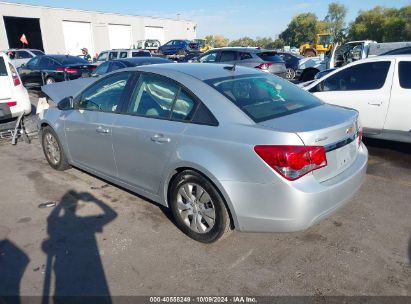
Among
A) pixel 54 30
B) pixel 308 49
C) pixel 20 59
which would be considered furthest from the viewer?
pixel 54 30

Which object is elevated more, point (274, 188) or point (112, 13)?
point (112, 13)

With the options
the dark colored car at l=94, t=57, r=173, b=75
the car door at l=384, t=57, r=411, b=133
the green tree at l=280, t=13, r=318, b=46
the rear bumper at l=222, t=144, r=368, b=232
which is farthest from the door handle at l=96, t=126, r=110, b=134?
the green tree at l=280, t=13, r=318, b=46

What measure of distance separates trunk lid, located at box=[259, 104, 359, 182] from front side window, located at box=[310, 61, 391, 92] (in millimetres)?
2824

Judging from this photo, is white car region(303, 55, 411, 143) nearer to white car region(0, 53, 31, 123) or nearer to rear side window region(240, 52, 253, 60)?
white car region(0, 53, 31, 123)

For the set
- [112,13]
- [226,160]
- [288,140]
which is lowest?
[226,160]

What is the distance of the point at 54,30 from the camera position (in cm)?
3800

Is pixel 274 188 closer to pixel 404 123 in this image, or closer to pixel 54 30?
pixel 404 123

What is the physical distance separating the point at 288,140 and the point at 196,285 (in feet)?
4.34

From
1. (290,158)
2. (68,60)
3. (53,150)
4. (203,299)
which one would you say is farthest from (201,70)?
(68,60)

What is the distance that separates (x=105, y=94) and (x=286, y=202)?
2552 mm

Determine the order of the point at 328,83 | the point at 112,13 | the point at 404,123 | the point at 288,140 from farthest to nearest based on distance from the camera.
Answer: the point at 112,13
the point at 328,83
the point at 404,123
the point at 288,140

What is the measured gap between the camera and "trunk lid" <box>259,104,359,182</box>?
2.79 m

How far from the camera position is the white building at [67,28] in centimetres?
3612

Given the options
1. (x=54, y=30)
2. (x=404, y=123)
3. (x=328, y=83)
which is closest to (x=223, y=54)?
(x=328, y=83)
